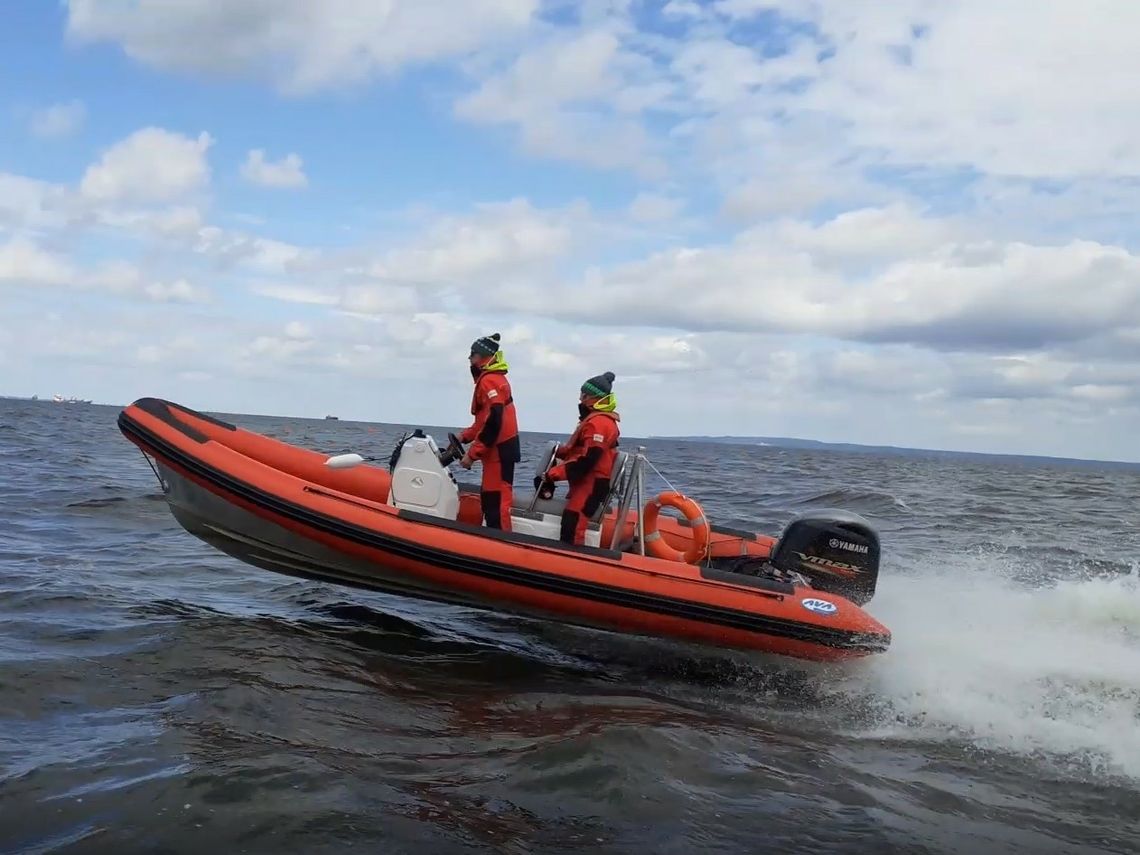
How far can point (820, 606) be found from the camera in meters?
5.35

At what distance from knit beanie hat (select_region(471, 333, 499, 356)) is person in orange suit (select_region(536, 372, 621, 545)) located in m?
0.61

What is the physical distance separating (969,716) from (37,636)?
4780mm

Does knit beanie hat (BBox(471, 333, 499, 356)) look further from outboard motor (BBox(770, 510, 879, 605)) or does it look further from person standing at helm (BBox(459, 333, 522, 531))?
outboard motor (BBox(770, 510, 879, 605))

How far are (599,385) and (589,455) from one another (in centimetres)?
44

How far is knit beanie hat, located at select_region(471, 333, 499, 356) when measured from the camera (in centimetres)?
581

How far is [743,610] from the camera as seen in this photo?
537 cm

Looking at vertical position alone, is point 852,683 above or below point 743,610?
below

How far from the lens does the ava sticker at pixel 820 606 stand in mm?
5324

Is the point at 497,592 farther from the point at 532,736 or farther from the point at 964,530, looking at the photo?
the point at 964,530

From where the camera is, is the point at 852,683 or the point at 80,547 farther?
the point at 80,547

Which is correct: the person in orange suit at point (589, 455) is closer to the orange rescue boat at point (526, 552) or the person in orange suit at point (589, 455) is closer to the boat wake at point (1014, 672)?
the orange rescue boat at point (526, 552)

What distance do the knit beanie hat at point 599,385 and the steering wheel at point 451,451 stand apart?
860 millimetres

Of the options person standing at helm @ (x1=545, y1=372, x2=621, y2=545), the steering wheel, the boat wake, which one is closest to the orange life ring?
person standing at helm @ (x1=545, y1=372, x2=621, y2=545)

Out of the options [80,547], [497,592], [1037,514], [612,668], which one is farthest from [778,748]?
[1037,514]
